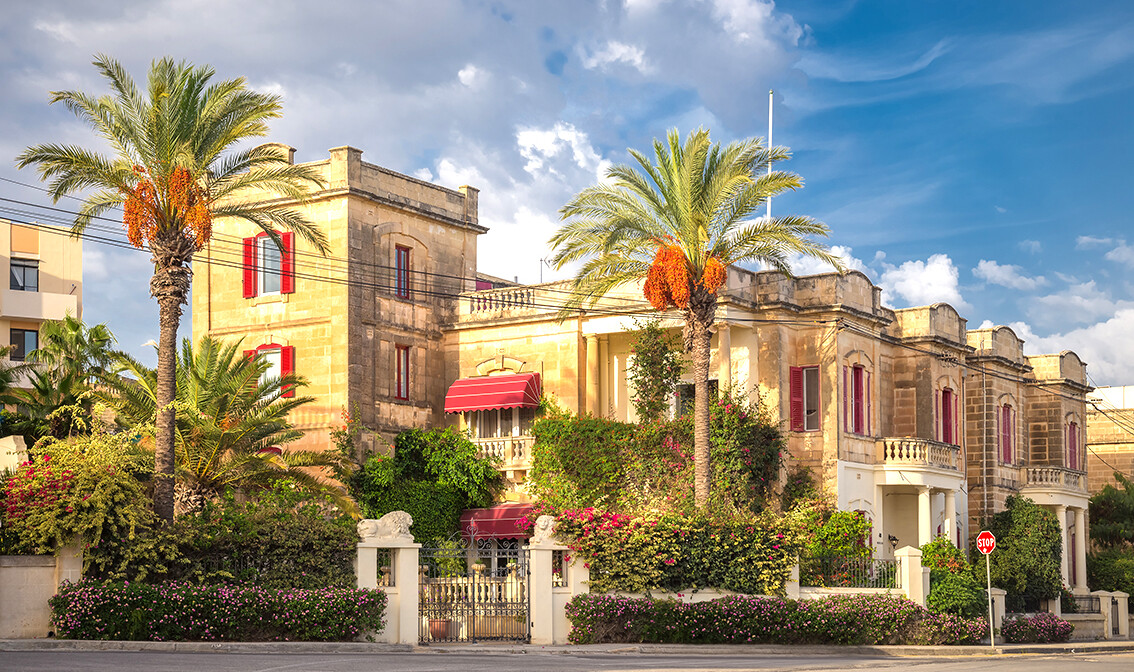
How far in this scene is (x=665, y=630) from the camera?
30.1 meters

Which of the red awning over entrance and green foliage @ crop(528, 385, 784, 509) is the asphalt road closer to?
green foliage @ crop(528, 385, 784, 509)

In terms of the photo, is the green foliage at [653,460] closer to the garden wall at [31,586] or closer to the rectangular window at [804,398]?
the rectangular window at [804,398]

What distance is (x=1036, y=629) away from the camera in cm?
3922

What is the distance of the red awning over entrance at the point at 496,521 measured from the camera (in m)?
38.6

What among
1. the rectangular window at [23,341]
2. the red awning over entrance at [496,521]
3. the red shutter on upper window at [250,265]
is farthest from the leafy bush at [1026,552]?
the rectangular window at [23,341]

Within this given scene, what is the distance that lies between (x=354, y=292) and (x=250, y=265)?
420 cm

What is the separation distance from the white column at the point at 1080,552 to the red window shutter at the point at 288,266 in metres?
28.6

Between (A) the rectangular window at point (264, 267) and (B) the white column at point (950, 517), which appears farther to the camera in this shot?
(B) the white column at point (950, 517)

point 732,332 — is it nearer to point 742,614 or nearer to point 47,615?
point 742,614

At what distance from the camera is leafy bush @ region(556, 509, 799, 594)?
99.2 feet

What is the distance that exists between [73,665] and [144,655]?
2.79 metres

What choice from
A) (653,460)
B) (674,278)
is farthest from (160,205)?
(653,460)

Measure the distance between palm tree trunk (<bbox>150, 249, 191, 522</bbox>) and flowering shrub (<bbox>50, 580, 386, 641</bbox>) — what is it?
191 centimetres

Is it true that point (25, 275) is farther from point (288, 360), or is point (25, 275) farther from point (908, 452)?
point (908, 452)
